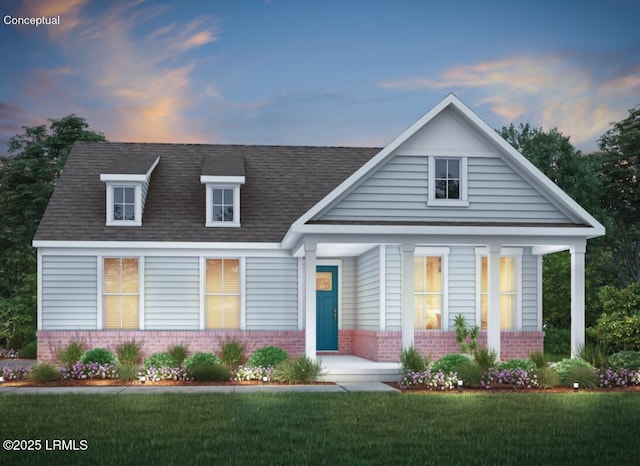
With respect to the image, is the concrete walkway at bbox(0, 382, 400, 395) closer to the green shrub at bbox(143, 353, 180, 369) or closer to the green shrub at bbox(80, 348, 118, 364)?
the green shrub at bbox(143, 353, 180, 369)

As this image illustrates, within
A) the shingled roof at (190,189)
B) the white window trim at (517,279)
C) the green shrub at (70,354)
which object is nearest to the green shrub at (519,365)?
the white window trim at (517,279)

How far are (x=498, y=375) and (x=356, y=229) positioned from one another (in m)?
4.65

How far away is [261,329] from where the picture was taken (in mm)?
23234

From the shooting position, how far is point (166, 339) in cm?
2277

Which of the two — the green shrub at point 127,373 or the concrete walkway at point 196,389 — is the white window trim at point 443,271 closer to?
the concrete walkway at point 196,389

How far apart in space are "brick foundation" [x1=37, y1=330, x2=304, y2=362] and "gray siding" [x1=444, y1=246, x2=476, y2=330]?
4292 millimetres

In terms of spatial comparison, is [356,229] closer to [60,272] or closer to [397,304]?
[397,304]

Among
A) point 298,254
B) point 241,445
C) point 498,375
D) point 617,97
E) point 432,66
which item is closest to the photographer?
point 241,445

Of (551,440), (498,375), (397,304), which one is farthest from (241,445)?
(397,304)

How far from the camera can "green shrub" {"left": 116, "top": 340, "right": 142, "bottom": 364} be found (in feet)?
72.1

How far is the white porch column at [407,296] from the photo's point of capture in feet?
63.6

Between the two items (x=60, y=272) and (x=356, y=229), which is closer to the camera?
(x=356, y=229)

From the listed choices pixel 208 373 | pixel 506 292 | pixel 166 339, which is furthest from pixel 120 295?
pixel 506 292

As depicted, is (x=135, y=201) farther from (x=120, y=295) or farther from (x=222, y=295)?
(x=222, y=295)
